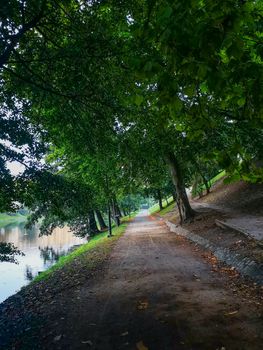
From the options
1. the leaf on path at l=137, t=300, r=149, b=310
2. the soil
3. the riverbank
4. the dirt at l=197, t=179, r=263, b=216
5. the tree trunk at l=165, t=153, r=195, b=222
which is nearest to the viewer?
the riverbank

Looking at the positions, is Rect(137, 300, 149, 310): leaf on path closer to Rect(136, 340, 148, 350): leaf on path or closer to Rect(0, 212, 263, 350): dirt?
Rect(0, 212, 263, 350): dirt

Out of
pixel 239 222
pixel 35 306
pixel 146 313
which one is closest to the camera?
pixel 146 313

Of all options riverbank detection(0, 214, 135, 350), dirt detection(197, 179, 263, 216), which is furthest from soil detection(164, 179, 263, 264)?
riverbank detection(0, 214, 135, 350)

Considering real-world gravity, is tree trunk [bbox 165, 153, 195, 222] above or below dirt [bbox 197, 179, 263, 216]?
above

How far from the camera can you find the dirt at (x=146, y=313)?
6.38m

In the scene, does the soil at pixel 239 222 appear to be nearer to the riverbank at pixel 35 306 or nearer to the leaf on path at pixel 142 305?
the leaf on path at pixel 142 305

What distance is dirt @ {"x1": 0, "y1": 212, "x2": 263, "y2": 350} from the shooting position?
6.38 m

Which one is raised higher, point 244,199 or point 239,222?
point 244,199

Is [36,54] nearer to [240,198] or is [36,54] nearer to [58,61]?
[58,61]

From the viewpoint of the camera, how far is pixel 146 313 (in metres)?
7.80

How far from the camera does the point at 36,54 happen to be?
9523mm

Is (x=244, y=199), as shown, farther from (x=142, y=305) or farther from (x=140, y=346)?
(x=140, y=346)

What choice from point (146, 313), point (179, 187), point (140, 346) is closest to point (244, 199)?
point (179, 187)

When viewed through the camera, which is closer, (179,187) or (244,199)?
(179,187)
